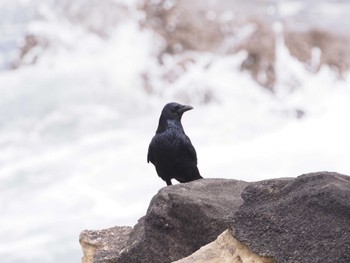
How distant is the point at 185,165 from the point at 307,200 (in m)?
3.86

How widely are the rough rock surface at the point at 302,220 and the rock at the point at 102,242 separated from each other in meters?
2.00

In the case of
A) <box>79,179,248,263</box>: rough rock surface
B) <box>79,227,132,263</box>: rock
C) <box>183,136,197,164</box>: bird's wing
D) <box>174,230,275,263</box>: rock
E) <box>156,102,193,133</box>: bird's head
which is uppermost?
<box>156,102,193,133</box>: bird's head

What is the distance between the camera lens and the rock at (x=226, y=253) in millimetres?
4914

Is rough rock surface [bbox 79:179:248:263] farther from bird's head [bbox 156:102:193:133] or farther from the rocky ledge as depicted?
bird's head [bbox 156:102:193:133]

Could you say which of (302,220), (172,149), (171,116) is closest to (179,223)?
(302,220)

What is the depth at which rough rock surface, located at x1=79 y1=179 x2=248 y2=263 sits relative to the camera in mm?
6148

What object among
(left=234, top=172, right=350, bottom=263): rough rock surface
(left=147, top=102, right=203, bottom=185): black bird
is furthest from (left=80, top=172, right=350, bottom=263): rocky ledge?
(left=147, top=102, right=203, bottom=185): black bird

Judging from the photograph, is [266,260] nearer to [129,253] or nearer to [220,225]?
[220,225]

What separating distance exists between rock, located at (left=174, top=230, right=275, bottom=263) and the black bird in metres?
3.43

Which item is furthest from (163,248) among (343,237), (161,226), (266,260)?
(343,237)

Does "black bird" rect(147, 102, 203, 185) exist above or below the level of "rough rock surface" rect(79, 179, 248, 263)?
above

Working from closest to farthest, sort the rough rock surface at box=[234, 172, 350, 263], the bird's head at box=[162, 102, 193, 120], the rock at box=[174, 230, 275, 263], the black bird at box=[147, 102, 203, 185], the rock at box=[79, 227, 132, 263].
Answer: the rough rock surface at box=[234, 172, 350, 263] < the rock at box=[174, 230, 275, 263] < the rock at box=[79, 227, 132, 263] < the black bird at box=[147, 102, 203, 185] < the bird's head at box=[162, 102, 193, 120]

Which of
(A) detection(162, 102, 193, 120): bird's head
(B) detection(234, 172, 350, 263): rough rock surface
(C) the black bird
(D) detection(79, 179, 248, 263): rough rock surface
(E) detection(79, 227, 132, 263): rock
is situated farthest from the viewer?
(A) detection(162, 102, 193, 120): bird's head

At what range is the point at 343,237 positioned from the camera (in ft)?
15.0
